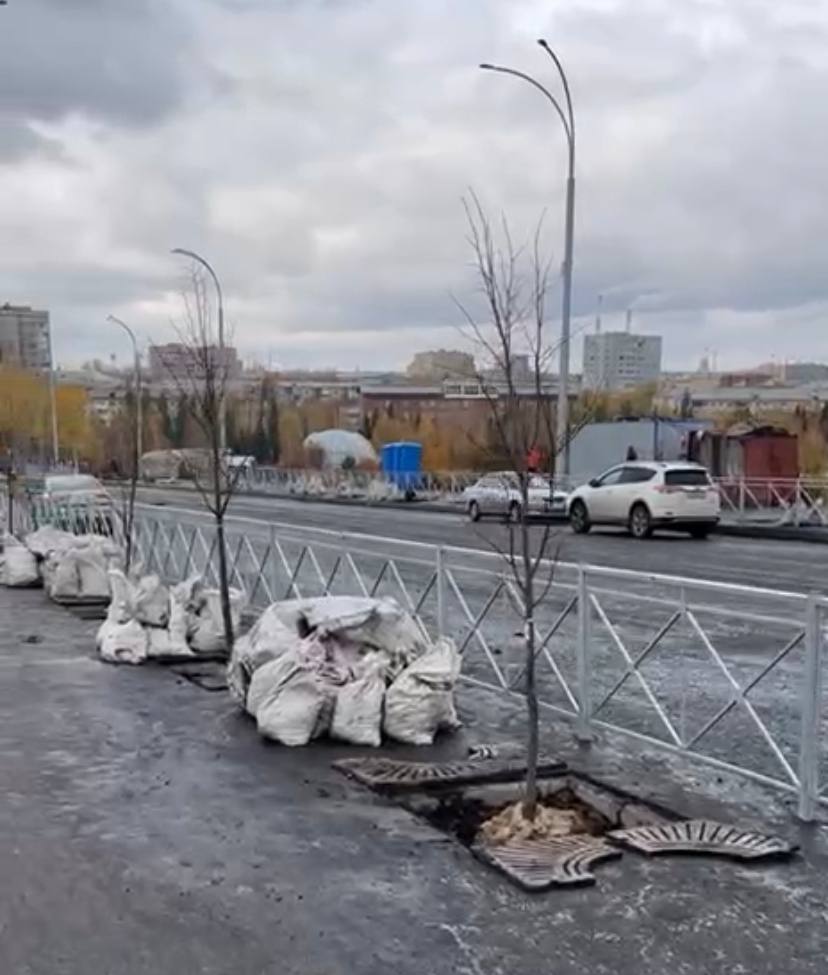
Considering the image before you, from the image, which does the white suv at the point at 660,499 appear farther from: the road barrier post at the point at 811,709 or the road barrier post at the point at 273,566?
the road barrier post at the point at 811,709

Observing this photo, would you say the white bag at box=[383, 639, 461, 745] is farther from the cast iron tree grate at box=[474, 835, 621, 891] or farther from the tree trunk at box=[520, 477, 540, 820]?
the cast iron tree grate at box=[474, 835, 621, 891]

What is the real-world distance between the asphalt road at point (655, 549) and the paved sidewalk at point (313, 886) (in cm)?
446

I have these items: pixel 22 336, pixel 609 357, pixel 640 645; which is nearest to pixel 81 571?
pixel 640 645

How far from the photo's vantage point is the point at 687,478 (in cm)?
2234

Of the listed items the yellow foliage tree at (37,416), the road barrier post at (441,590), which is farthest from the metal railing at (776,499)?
the yellow foliage tree at (37,416)

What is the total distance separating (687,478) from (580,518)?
2668mm

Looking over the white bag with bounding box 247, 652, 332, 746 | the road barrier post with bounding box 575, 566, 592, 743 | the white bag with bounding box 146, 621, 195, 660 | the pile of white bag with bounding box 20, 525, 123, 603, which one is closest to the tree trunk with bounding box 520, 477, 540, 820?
the road barrier post with bounding box 575, 566, 592, 743

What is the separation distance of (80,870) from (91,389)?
73730 millimetres

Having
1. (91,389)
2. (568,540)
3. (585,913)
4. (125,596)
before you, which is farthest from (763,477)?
(91,389)

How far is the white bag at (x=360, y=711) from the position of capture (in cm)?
659

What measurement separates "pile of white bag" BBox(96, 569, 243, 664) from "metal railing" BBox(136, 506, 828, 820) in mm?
968

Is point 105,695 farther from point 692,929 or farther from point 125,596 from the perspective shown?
point 692,929

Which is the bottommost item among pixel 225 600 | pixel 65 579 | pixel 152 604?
pixel 65 579

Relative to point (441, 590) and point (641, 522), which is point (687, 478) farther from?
point (441, 590)
